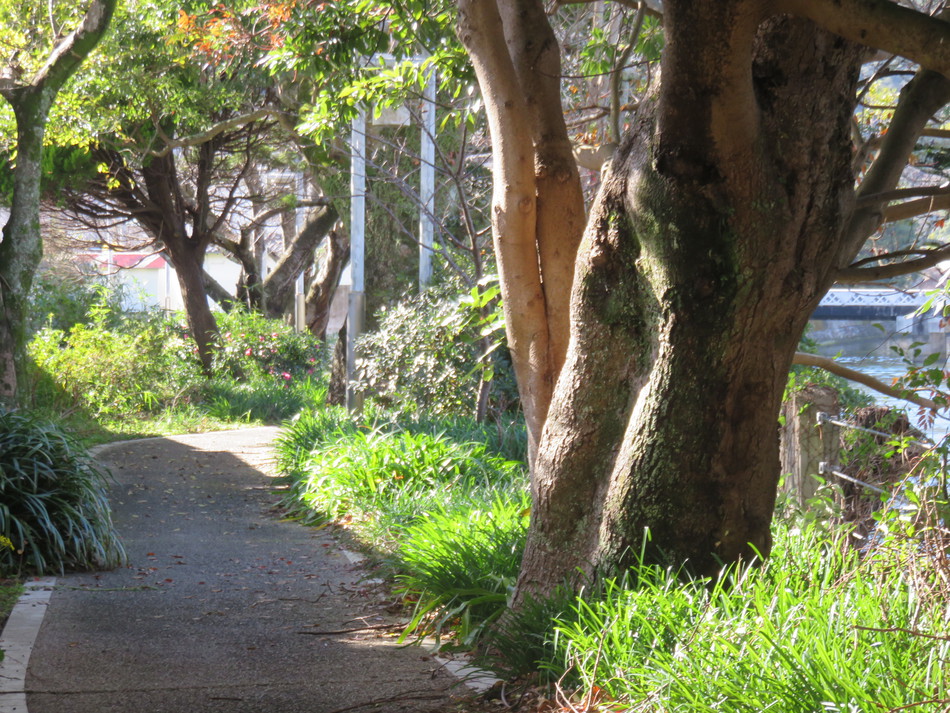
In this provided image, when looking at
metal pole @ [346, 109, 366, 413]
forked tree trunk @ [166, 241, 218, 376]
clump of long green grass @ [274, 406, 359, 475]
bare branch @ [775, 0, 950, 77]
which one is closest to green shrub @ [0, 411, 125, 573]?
clump of long green grass @ [274, 406, 359, 475]

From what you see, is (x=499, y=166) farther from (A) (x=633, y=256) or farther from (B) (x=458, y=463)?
(B) (x=458, y=463)

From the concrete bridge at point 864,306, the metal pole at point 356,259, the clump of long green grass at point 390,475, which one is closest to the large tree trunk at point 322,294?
the metal pole at point 356,259

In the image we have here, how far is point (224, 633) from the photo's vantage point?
5738mm

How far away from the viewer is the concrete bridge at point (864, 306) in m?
9.47

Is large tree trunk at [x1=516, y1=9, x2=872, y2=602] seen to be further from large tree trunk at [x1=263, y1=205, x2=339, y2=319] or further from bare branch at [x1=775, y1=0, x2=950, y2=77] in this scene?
large tree trunk at [x1=263, y1=205, x2=339, y2=319]

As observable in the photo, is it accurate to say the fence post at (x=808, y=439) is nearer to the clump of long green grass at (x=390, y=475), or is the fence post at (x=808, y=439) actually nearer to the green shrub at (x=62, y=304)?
the clump of long green grass at (x=390, y=475)

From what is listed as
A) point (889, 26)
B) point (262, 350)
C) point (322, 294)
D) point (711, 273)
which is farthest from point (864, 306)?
point (322, 294)

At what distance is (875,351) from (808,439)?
681mm

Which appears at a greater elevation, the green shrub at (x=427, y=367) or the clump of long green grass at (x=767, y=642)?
the green shrub at (x=427, y=367)

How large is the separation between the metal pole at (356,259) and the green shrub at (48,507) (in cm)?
643

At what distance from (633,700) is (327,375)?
63.4ft

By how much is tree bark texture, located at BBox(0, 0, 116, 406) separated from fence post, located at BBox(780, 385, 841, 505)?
747cm

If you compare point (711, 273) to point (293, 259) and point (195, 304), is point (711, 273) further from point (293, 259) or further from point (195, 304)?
point (293, 259)

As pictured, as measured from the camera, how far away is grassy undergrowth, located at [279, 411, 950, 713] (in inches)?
120
